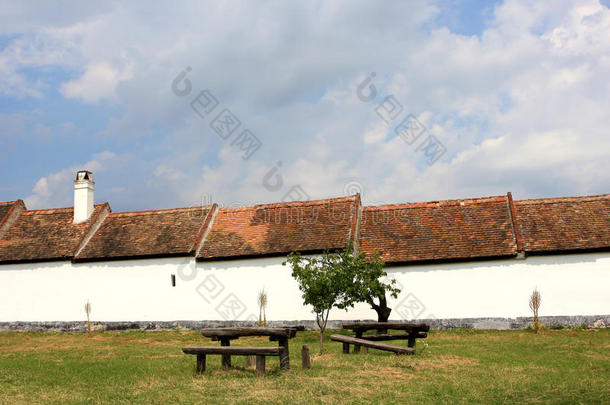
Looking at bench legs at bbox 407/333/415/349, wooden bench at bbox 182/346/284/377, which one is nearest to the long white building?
bench legs at bbox 407/333/415/349

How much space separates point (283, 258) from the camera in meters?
24.3

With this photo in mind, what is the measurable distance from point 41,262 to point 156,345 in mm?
10500

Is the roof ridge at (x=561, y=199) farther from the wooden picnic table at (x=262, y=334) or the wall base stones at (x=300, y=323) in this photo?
the wooden picnic table at (x=262, y=334)

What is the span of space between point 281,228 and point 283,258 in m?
2.17

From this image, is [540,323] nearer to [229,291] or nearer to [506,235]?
[506,235]

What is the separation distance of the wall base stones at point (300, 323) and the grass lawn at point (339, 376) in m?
2.69

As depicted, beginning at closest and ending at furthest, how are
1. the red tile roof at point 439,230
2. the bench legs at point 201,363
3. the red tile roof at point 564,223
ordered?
the bench legs at point 201,363 < the red tile roof at point 564,223 < the red tile roof at point 439,230

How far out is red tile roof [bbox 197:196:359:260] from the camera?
80.2 feet

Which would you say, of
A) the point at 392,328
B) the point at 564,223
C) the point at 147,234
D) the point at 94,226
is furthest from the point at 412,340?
the point at 94,226

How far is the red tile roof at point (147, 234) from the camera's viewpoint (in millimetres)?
25859

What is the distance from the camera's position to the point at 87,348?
62.5 ft

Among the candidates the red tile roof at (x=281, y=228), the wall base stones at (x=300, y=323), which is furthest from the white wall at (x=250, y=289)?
the red tile roof at (x=281, y=228)

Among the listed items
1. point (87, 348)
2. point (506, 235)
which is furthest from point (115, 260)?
point (506, 235)

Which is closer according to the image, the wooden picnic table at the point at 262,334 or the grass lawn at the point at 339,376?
the grass lawn at the point at 339,376
